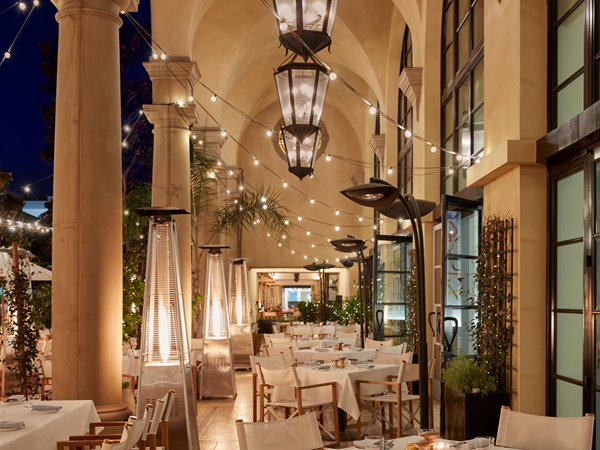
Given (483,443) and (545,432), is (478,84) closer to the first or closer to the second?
(545,432)

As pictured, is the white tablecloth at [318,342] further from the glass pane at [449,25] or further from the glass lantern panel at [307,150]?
the glass pane at [449,25]

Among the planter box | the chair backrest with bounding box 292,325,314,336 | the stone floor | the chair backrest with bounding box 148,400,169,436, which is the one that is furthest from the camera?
the chair backrest with bounding box 292,325,314,336

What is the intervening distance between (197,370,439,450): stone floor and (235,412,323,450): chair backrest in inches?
97.5

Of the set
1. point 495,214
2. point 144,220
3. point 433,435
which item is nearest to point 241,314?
point 144,220

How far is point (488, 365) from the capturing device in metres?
5.07

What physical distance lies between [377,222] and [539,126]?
1124 centimetres

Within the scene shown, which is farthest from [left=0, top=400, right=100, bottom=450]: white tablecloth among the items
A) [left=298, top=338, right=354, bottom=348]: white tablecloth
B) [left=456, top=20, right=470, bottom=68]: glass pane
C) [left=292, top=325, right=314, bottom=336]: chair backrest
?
[left=292, top=325, right=314, bottom=336]: chair backrest

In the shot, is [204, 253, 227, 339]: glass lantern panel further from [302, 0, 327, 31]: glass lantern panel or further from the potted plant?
[302, 0, 327, 31]: glass lantern panel

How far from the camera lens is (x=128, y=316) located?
22.0 ft

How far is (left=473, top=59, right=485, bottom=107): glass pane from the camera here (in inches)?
267

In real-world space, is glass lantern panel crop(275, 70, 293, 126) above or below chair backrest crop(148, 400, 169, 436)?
above

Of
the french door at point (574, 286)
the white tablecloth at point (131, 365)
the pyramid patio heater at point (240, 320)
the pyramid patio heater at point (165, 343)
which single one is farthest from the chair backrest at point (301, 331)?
the french door at point (574, 286)

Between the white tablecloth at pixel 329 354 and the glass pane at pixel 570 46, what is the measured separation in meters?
4.20

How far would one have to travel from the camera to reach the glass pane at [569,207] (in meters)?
4.27
